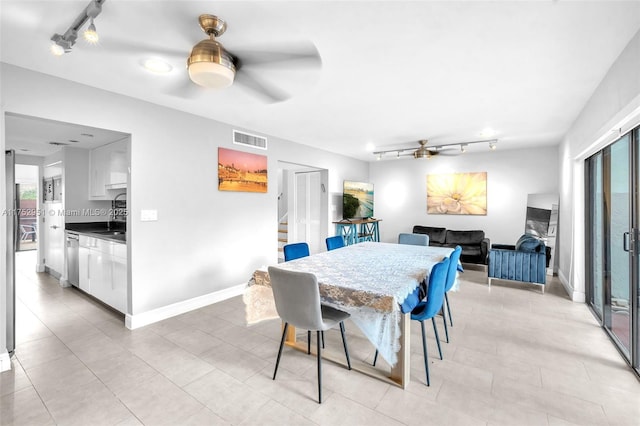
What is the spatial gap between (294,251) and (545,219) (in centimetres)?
512

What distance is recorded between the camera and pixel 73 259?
431 cm

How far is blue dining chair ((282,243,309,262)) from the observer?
3191 millimetres

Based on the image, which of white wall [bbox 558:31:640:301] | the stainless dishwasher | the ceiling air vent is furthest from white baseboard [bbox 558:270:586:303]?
the stainless dishwasher

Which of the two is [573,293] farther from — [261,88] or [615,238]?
[261,88]

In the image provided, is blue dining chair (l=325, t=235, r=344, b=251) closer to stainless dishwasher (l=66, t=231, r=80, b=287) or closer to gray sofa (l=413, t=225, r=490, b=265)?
gray sofa (l=413, t=225, r=490, b=265)

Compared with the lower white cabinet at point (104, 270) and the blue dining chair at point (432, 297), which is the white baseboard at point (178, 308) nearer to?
the lower white cabinet at point (104, 270)

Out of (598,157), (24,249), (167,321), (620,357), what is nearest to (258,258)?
(167,321)

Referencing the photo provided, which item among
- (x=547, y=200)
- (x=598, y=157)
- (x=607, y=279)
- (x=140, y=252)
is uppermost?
(x=598, y=157)

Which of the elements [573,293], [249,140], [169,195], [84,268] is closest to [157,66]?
[169,195]

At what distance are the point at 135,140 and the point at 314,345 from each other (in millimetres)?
2756

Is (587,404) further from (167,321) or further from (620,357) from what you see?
(167,321)

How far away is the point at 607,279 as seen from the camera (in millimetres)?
3023

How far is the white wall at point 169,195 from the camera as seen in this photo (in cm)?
255

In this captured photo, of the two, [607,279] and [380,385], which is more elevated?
[607,279]
